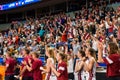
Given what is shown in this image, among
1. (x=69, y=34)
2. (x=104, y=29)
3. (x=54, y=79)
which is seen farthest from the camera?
(x=69, y=34)

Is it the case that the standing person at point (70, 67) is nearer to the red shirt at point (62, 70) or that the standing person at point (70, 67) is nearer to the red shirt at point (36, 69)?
the red shirt at point (36, 69)

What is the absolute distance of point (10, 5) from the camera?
30516mm

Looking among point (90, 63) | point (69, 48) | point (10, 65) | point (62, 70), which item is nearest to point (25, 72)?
point (10, 65)

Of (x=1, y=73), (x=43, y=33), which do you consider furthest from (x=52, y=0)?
(x=1, y=73)

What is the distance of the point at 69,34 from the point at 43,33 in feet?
12.2

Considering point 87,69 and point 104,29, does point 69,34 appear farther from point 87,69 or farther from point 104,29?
point 87,69

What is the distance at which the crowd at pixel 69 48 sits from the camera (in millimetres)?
8266

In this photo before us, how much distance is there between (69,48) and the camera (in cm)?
1541

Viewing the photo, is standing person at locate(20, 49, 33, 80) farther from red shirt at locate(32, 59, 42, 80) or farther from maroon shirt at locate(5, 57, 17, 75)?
maroon shirt at locate(5, 57, 17, 75)

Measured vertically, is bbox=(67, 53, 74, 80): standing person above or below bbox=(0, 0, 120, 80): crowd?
below

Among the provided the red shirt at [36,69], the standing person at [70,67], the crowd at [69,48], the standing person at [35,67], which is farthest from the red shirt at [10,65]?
the standing person at [70,67]

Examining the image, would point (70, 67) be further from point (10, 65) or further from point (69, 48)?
point (69, 48)

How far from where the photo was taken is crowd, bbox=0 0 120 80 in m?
8.27

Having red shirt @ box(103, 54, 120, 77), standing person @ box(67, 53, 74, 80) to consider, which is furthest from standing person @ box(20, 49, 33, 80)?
red shirt @ box(103, 54, 120, 77)
